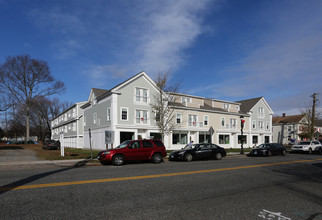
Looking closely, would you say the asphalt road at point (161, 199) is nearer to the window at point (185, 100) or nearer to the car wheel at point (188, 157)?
the car wheel at point (188, 157)

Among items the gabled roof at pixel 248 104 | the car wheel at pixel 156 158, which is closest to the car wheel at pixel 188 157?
the car wheel at pixel 156 158

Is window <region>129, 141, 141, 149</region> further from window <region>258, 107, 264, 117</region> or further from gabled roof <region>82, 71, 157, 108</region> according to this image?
window <region>258, 107, 264, 117</region>

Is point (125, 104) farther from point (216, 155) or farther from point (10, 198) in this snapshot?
point (10, 198)

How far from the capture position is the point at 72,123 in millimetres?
46188

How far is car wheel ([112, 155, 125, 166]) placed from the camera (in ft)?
48.6

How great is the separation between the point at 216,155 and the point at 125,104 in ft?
48.4

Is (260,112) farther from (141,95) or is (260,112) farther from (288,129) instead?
(141,95)

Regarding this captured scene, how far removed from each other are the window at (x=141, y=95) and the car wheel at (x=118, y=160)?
658 inches

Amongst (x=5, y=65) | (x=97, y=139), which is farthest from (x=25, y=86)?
(x=97, y=139)

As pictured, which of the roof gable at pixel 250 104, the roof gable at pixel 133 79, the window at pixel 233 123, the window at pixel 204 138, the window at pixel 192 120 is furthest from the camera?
the roof gable at pixel 250 104

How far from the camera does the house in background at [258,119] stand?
151 feet

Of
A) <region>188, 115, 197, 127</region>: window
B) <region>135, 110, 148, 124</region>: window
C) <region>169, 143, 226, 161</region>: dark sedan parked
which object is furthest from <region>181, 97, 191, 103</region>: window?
<region>169, 143, 226, 161</region>: dark sedan parked

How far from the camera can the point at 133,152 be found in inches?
610

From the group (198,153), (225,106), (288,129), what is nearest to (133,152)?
(198,153)
